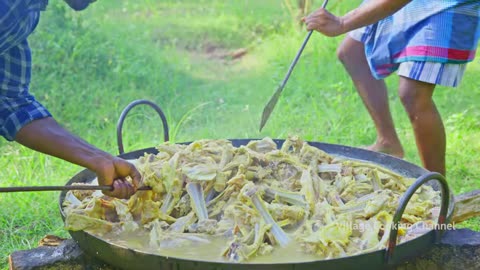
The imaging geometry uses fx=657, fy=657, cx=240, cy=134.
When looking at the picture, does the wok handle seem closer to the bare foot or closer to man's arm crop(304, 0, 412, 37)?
man's arm crop(304, 0, 412, 37)

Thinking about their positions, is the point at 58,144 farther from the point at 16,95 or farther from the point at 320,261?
the point at 320,261

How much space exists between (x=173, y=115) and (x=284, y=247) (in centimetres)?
379

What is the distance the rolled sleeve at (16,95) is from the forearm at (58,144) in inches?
1.4

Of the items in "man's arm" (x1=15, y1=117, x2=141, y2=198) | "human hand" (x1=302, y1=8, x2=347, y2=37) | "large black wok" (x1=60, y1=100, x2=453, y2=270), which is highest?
"human hand" (x1=302, y1=8, x2=347, y2=37)

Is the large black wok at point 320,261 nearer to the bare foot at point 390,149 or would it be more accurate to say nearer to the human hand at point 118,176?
the human hand at point 118,176

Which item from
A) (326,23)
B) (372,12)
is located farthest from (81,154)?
(372,12)

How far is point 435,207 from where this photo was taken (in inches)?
110

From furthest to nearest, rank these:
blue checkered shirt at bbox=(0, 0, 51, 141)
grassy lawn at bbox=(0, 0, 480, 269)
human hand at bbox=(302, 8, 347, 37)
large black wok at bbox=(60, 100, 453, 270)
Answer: grassy lawn at bbox=(0, 0, 480, 269), human hand at bbox=(302, 8, 347, 37), blue checkered shirt at bbox=(0, 0, 51, 141), large black wok at bbox=(60, 100, 453, 270)

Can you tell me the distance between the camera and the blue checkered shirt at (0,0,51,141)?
2543 millimetres

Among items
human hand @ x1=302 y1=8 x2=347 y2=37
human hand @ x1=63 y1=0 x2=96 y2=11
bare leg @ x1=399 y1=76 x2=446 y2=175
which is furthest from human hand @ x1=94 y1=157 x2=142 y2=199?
bare leg @ x1=399 y1=76 x2=446 y2=175

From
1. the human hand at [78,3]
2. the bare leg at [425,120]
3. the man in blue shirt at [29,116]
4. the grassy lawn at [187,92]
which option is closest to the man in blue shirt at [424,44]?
the bare leg at [425,120]

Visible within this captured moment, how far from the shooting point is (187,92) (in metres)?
6.61

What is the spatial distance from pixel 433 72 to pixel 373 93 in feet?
A: 2.89

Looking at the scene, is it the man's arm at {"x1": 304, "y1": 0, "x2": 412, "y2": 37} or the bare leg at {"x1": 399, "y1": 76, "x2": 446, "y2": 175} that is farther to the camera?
the bare leg at {"x1": 399, "y1": 76, "x2": 446, "y2": 175}
